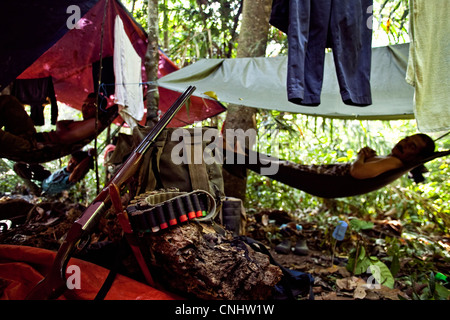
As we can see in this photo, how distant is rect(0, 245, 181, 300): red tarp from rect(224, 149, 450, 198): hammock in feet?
5.68

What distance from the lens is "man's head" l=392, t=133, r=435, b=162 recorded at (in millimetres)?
2402

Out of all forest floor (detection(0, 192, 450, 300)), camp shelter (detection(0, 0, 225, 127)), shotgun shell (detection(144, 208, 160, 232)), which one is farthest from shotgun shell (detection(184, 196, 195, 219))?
camp shelter (detection(0, 0, 225, 127))

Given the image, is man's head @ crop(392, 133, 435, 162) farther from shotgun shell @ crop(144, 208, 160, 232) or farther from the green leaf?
shotgun shell @ crop(144, 208, 160, 232)

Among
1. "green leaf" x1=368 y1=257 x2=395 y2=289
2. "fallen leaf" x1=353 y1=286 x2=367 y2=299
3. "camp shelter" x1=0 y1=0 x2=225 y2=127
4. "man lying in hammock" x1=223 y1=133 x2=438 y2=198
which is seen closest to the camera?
"camp shelter" x1=0 y1=0 x2=225 y2=127

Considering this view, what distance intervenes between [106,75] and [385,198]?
422 centimetres

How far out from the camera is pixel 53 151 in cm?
265

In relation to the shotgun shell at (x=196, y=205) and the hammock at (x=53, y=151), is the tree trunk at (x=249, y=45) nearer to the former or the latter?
the hammock at (x=53, y=151)

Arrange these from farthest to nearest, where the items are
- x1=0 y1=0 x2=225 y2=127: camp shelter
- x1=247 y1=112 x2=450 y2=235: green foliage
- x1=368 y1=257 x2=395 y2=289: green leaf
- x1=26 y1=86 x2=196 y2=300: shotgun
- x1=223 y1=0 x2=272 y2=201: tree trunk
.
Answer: x1=247 y1=112 x2=450 y2=235: green foliage, x1=223 y1=0 x2=272 y2=201: tree trunk, x1=368 y1=257 x2=395 y2=289: green leaf, x1=0 y1=0 x2=225 y2=127: camp shelter, x1=26 y1=86 x2=196 y2=300: shotgun

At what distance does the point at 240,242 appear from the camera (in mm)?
1257

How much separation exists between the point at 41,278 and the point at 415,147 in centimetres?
275

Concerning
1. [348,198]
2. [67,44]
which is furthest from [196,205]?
[348,198]
